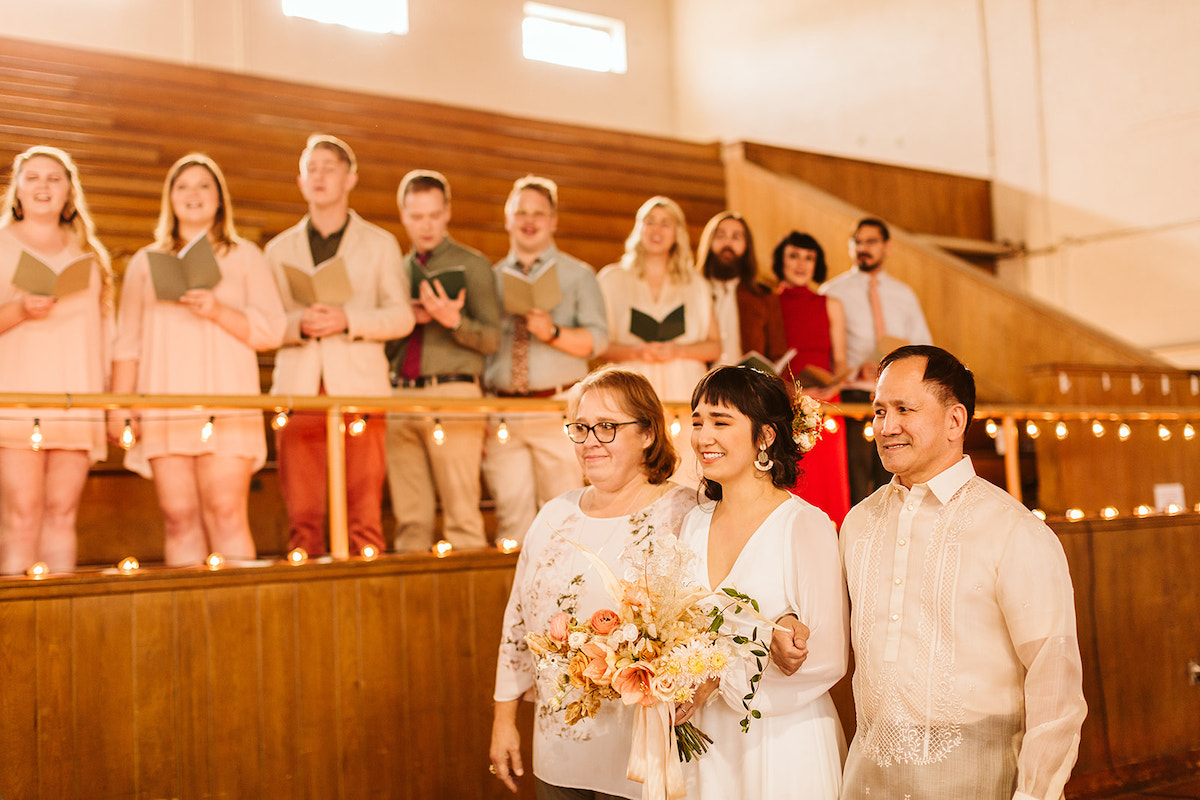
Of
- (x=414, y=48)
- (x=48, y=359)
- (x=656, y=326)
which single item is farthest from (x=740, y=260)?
(x=414, y=48)

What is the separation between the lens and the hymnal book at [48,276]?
3531mm

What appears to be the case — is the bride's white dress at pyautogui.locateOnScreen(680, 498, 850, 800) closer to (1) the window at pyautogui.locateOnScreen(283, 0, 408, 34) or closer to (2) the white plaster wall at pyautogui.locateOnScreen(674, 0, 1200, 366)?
(2) the white plaster wall at pyautogui.locateOnScreen(674, 0, 1200, 366)

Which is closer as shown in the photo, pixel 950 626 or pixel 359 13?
pixel 950 626

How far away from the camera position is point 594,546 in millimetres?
2514

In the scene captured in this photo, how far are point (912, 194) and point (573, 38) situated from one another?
14.4 ft

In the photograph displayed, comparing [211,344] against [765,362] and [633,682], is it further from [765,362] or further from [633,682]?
[633,682]

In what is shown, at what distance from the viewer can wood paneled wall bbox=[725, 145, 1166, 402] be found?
21.4ft

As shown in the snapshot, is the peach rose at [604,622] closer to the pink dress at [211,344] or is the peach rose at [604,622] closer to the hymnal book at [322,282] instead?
the pink dress at [211,344]

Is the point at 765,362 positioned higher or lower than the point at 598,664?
higher

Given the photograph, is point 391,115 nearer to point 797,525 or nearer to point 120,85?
point 120,85

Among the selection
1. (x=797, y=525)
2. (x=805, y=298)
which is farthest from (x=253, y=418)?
(x=805, y=298)

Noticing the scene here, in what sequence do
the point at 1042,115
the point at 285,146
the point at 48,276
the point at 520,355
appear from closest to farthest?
1. the point at 48,276
2. the point at 520,355
3. the point at 285,146
4. the point at 1042,115

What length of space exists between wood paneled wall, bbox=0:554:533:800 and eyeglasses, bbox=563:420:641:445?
1358 millimetres

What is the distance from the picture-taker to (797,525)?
224cm
